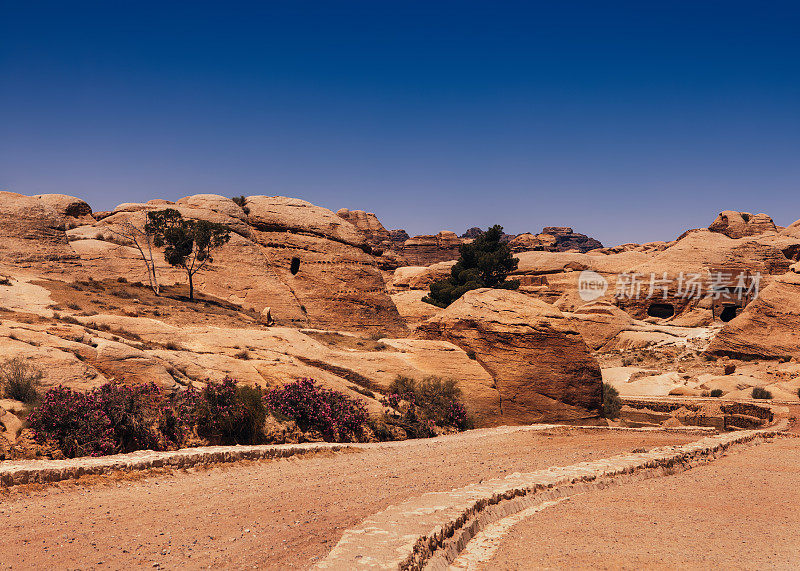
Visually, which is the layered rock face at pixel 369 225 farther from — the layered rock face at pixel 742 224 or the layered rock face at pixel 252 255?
the layered rock face at pixel 252 255

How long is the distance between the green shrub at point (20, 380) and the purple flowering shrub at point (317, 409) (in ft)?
15.2

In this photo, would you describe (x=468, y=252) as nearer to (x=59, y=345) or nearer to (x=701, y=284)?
(x=701, y=284)

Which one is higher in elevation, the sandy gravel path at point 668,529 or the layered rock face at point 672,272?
the layered rock face at point 672,272

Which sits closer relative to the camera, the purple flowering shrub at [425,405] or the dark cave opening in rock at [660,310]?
the purple flowering shrub at [425,405]

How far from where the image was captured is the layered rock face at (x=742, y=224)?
291ft

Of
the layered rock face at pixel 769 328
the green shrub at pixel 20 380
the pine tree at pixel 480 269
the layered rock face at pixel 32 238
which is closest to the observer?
the green shrub at pixel 20 380

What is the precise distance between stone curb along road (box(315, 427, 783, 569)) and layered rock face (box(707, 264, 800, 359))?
22.8m

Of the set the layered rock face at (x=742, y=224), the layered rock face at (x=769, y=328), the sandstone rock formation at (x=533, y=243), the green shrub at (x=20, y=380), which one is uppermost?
the layered rock face at (x=742, y=224)

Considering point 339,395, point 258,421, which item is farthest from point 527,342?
point 258,421

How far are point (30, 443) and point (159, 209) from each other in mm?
27597

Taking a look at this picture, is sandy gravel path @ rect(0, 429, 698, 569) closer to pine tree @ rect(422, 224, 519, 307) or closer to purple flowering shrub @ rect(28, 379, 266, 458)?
purple flowering shrub @ rect(28, 379, 266, 458)

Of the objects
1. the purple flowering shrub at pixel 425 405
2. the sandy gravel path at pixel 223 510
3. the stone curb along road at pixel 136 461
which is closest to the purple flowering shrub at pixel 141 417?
the stone curb along road at pixel 136 461

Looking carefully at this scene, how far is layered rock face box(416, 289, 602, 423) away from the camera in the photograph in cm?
1898

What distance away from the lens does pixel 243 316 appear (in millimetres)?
28047
